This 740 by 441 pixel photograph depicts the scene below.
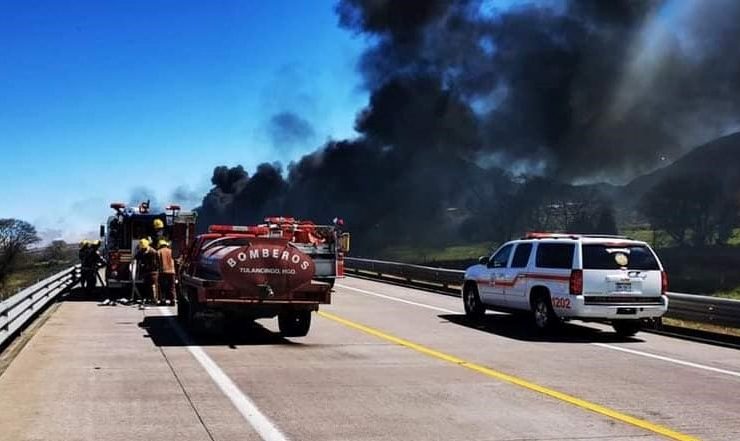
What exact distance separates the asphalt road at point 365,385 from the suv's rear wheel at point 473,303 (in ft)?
6.31

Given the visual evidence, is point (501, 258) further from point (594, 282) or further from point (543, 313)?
point (594, 282)

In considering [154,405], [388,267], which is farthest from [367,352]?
[388,267]

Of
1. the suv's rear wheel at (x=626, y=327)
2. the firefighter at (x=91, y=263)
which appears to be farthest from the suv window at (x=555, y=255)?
the firefighter at (x=91, y=263)

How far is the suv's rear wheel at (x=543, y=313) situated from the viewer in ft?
43.2

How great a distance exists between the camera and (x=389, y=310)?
17.6m

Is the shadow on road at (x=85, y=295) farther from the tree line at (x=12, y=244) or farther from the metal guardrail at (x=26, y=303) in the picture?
the tree line at (x=12, y=244)

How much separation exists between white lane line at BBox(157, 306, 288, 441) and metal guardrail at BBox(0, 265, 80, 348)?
2421 mm

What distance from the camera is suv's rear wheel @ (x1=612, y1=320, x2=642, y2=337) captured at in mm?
13094

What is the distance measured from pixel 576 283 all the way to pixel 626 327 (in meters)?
1.48

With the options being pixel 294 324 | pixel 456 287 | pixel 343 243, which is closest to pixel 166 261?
pixel 294 324

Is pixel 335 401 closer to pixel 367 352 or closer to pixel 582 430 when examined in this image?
pixel 582 430

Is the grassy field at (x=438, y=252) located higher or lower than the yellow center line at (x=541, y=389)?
higher

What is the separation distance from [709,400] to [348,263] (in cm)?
2829

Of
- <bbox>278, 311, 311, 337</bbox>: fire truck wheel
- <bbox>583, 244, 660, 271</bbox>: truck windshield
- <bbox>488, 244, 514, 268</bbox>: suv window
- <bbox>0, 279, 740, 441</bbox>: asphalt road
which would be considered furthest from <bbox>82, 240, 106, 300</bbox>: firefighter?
<bbox>583, 244, 660, 271</bbox>: truck windshield
